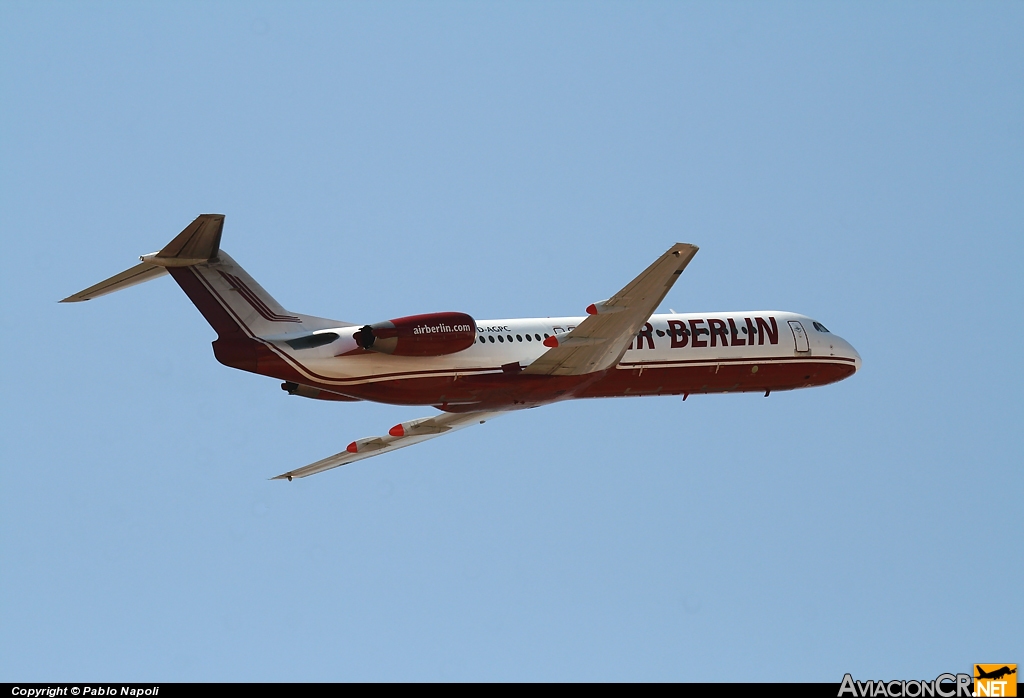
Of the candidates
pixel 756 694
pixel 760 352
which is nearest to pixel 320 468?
pixel 760 352

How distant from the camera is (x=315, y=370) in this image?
3522cm

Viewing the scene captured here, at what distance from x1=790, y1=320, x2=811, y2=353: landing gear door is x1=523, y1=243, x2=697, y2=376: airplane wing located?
7.22 meters

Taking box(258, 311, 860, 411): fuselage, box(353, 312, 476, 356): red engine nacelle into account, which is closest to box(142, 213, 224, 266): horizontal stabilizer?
box(258, 311, 860, 411): fuselage

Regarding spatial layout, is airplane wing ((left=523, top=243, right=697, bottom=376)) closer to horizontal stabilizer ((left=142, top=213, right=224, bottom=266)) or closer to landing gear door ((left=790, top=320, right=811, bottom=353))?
landing gear door ((left=790, top=320, right=811, bottom=353))

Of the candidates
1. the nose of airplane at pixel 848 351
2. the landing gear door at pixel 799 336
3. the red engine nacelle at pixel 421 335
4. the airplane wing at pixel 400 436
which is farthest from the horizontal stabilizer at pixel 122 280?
the nose of airplane at pixel 848 351

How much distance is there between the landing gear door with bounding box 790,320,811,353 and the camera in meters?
42.6

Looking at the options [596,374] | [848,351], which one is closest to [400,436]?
[596,374]

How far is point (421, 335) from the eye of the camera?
3541 centimetres

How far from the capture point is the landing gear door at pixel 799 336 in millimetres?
42594

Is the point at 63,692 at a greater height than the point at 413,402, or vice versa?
the point at 413,402

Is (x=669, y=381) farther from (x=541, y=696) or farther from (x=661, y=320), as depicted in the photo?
(x=541, y=696)

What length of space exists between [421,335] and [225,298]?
4834 mm

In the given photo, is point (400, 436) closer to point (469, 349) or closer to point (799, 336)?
point (469, 349)

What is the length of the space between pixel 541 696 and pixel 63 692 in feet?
32.4
